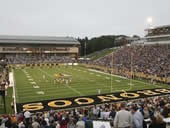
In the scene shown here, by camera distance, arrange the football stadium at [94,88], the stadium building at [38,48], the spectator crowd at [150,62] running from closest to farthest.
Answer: the football stadium at [94,88]
the spectator crowd at [150,62]
the stadium building at [38,48]

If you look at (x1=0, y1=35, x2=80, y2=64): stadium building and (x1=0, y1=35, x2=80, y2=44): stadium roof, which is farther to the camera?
(x1=0, y1=35, x2=80, y2=44): stadium roof

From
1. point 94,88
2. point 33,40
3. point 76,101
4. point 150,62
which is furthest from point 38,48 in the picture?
point 76,101

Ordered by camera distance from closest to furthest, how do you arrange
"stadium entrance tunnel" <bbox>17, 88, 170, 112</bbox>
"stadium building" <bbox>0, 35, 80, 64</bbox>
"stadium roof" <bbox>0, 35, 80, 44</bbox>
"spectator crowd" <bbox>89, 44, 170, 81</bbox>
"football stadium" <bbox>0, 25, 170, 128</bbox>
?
"football stadium" <bbox>0, 25, 170, 128</bbox> < "stadium entrance tunnel" <bbox>17, 88, 170, 112</bbox> < "spectator crowd" <bbox>89, 44, 170, 81</bbox> < "stadium building" <bbox>0, 35, 80, 64</bbox> < "stadium roof" <bbox>0, 35, 80, 44</bbox>

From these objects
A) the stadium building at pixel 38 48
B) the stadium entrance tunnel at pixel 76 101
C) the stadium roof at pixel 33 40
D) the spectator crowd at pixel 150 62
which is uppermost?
the stadium roof at pixel 33 40

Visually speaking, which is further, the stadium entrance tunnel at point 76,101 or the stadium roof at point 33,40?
the stadium roof at point 33,40

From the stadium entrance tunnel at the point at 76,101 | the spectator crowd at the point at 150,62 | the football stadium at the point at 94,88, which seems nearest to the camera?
the football stadium at the point at 94,88

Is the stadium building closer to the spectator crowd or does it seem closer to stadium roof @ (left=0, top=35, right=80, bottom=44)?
stadium roof @ (left=0, top=35, right=80, bottom=44)

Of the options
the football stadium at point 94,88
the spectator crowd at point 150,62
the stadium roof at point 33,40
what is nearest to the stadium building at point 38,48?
the stadium roof at point 33,40

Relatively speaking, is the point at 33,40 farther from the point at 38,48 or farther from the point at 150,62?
the point at 150,62

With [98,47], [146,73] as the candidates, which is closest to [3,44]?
[98,47]

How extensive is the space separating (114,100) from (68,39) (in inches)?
3446

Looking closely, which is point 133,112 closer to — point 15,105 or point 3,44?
point 15,105

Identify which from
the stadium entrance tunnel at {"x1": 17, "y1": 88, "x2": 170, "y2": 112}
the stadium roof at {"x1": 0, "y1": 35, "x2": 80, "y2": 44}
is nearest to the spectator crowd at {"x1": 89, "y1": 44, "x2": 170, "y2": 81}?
the stadium entrance tunnel at {"x1": 17, "y1": 88, "x2": 170, "y2": 112}

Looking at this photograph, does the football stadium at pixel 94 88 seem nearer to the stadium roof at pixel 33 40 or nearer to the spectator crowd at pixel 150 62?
the spectator crowd at pixel 150 62
